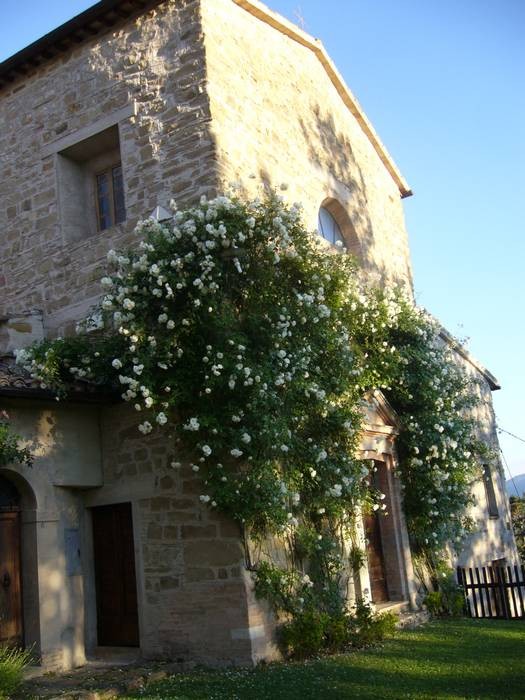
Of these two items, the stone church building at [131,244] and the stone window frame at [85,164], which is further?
the stone window frame at [85,164]

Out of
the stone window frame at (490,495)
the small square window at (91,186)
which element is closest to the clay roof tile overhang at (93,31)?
the small square window at (91,186)

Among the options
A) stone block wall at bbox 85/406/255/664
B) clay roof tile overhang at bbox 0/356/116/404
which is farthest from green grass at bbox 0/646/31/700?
clay roof tile overhang at bbox 0/356/116/404

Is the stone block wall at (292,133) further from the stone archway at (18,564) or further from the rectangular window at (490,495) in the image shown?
the rectangular window at (490,495)

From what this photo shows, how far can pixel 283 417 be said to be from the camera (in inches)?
300

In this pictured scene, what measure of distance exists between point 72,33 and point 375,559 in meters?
8.77

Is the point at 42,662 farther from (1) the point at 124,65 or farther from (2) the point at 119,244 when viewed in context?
(1) the point at 124,65

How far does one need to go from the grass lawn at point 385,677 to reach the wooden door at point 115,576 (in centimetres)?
153

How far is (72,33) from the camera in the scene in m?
10.3

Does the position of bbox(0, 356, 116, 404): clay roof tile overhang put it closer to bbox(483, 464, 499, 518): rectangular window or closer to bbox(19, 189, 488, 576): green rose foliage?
bbox(19, 189, 488, 576): green rose foliage

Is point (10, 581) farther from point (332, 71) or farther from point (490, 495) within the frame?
point (490, 495)

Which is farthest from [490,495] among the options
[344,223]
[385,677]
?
[385,677]

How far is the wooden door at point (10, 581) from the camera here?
754 centimetres

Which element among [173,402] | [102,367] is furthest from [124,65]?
[173,402]

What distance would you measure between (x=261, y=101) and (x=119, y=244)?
3.02m
